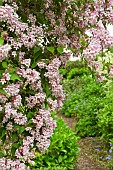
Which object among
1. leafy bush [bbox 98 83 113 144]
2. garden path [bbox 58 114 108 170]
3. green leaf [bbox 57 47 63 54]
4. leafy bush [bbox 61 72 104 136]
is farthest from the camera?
leafy bush [bbox 61 72 104 136]

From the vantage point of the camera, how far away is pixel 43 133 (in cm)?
226

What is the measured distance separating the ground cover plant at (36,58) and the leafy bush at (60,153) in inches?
71.5

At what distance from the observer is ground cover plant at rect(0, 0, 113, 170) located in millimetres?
2062

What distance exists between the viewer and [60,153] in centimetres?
441

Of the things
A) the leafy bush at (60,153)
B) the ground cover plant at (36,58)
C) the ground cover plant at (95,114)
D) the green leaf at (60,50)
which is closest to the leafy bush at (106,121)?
the ground cover plant at (95,114)

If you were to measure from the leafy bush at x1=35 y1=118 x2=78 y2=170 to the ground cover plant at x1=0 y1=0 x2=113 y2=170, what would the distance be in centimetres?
182

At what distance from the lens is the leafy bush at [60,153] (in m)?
4.25

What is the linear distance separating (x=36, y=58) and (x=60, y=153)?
2.36m

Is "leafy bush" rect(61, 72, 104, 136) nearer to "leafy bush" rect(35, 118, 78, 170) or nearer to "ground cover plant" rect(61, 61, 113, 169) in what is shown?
"ground cover plant" rect(61, 61, 113, 169)

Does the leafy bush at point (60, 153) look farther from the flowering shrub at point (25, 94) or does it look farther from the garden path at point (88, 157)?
the flowering shrub at point (25, 94)

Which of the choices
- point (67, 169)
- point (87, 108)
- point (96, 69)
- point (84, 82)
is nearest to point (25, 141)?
point (96, 69)

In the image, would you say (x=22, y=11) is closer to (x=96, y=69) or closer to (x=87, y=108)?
(x=96, y=69)

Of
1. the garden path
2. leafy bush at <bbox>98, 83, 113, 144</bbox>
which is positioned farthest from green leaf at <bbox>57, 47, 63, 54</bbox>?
leafy bush at <bbox>98, 83, 113, 144</bbox>

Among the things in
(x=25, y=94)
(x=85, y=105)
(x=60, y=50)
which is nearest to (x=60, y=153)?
(x=85, y=105)
